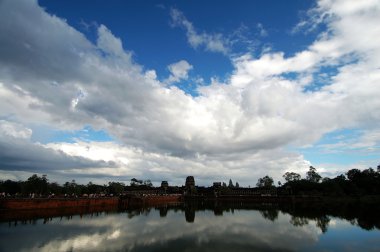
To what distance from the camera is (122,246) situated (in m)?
30.8

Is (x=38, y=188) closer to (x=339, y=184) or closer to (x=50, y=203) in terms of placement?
(x=50, y=203)

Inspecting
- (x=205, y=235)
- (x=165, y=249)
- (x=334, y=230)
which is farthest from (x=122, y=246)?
(x=334, y=230)

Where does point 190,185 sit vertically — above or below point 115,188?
above

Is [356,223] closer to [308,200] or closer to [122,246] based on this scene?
[122,246]

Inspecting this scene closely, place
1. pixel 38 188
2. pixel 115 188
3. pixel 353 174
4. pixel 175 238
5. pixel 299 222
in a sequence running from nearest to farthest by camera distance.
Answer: pixel 175 238
pixel 299 222
pixel 38 188
pixel 353 174
pixel 115 188

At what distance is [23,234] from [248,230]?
2798cm

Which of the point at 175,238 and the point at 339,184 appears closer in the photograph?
the point at 175,238

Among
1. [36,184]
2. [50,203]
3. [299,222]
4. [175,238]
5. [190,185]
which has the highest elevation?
[190,185]

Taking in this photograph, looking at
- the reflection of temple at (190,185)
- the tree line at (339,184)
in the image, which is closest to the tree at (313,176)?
the tree line at (339,184)

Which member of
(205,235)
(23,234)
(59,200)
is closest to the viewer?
→ (23,234)

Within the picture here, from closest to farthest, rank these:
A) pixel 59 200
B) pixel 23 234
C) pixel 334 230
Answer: pixel 23 234
pixel 334 230
pixel 59 200

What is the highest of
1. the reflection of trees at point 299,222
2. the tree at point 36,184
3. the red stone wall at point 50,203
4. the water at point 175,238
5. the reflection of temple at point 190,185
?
the reflection of temple at point 190,185

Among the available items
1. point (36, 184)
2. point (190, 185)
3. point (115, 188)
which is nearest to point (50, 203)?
point (36, 184)

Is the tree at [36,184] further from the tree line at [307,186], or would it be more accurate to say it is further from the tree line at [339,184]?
the tree line at [339,184]
